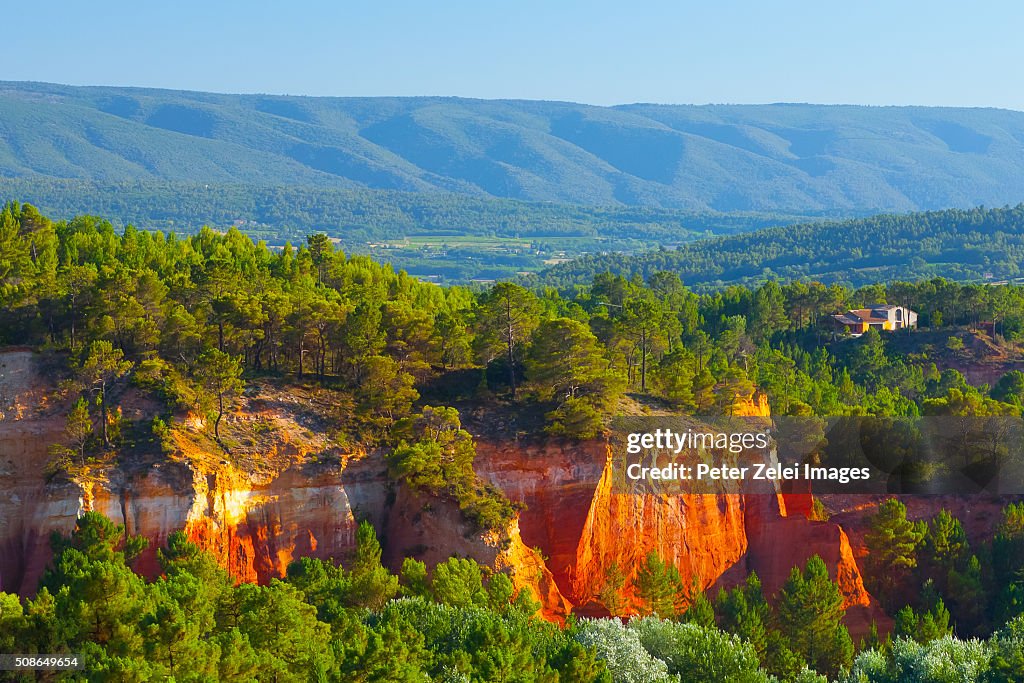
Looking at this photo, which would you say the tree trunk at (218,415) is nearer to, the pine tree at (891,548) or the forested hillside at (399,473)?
the forested hillside at (399,473)

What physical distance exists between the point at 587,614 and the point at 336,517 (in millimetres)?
9292

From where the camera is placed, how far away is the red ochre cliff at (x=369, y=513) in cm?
4456

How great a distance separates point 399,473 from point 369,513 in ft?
6.01

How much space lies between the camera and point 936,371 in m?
85.9

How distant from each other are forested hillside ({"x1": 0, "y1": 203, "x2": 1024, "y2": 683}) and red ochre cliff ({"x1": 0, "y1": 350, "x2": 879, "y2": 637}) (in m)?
0.69

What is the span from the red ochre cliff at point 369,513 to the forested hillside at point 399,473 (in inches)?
A: 27.0

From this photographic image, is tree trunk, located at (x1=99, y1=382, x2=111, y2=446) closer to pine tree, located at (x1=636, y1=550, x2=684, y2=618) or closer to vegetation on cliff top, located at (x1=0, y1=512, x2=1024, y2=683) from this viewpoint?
vegetation on cliff top, located at (x1=0, y1=512, x2=1024, y2=683)

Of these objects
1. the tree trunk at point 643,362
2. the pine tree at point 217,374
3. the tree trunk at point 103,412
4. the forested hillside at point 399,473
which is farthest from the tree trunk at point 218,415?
the tree trunk at point 643,362

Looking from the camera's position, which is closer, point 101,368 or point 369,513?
point 101,368

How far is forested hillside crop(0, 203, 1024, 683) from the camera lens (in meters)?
36.8

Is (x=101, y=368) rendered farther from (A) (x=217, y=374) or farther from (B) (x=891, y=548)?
(B) (x=891, y=548)

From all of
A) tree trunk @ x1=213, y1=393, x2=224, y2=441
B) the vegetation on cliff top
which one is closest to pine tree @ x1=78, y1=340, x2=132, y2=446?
tree trunk @ x1=213, y1=393, x2=224, y2=441

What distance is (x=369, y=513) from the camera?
4872 centimetres

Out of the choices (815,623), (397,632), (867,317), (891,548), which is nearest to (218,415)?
(397,632)
